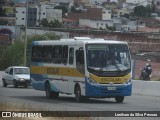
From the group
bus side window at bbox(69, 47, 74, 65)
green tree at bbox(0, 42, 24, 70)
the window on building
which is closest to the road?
bus side window at bbox(69, 47, 74, 65)

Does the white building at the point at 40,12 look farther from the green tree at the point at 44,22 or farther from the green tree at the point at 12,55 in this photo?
the green tree at the point at 12,55

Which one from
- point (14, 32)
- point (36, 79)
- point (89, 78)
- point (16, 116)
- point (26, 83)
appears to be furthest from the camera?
point (14, 32)

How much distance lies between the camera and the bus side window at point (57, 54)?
2909 centimetres

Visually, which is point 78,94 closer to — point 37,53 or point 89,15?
point 37,53

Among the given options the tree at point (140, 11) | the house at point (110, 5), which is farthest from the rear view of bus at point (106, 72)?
the house at point (110, 5)

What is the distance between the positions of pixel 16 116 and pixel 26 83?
88.0ft

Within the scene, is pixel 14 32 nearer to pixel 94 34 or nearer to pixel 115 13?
pixel 94 34

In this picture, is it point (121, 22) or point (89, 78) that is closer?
point (89, 78)

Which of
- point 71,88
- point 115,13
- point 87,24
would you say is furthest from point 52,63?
point 115,13

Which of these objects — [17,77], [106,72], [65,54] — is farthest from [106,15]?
[106,72]

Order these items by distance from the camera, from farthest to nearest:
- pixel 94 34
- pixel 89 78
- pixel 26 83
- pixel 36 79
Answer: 1. pixel 94 34
2. pixel 26 83
3. pixel 36 79
4. pixel 89 78

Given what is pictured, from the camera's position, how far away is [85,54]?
2691cm

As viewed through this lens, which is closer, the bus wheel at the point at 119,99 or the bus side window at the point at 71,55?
the bus wheel at the point at 119,99

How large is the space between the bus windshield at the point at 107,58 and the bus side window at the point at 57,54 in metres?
2.34
